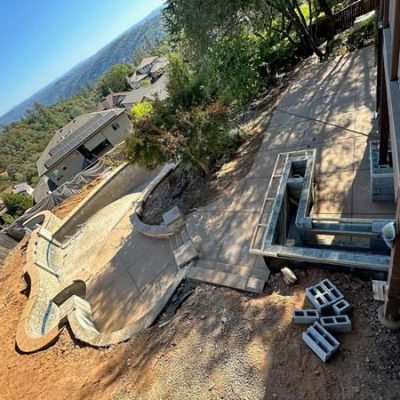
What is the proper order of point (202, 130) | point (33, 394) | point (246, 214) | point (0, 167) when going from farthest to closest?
point (0, 167) < point (202, 130) < point (246, 214) < point (33, 394)

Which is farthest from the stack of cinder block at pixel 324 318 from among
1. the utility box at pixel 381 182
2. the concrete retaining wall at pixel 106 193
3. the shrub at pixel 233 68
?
the concrete retaining wall at pixel 106 193

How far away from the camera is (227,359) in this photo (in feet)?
11.9

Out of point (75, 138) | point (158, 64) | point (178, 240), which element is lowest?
point (158, 64)

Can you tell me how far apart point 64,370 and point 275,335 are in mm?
4138

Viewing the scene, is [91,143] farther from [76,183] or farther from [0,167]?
[0,167]

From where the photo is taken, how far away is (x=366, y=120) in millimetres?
6379

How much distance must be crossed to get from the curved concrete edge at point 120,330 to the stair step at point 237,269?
0.45 meters

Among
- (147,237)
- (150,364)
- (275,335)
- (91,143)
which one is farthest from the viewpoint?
(91,143)

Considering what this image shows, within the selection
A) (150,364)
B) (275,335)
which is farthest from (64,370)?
(275,335)

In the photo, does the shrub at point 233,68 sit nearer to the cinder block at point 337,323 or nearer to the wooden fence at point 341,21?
the wooden fence at point 341,21

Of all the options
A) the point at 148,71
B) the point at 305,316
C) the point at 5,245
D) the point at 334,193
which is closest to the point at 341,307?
the point at 305,316

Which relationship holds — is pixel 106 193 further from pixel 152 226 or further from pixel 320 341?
pixel 320 341

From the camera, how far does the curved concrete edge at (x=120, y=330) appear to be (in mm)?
5094

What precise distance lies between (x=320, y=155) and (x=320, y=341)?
421 cm
